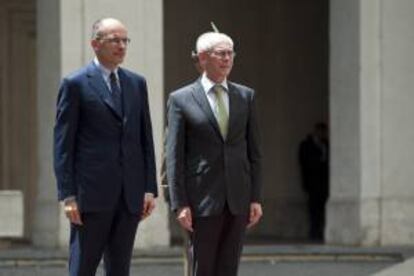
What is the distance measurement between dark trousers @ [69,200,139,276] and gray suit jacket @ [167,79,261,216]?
1.11ft

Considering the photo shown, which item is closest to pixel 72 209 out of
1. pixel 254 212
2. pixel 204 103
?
pixel 204 103

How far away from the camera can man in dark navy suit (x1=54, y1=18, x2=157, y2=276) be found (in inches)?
282

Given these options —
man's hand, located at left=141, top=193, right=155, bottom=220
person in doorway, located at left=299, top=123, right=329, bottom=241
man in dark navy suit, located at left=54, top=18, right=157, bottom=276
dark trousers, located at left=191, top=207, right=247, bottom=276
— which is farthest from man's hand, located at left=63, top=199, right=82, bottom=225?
person in doorway, located at left=299, top=123, right=329, bottom=241

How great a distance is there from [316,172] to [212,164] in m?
12.6

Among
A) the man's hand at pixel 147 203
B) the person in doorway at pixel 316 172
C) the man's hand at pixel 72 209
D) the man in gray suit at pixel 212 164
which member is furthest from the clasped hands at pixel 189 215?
the person in doorway at pixel 316 172

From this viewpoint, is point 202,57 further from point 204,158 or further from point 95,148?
point 95,148

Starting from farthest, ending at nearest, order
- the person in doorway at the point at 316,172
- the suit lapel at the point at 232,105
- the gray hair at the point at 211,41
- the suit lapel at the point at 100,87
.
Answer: the person in doorway at the point at 316,172 < the suit lapel at the point at 232,105 < the gray hair at the point at 211,41 < the suit lapel at the point at 100,87

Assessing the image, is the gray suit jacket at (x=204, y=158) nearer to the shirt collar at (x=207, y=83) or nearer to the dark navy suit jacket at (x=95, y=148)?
the shirt collar at (x=207, y=83)

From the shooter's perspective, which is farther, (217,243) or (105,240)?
(217,243)

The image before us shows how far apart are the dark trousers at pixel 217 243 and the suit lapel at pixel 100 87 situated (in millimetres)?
840

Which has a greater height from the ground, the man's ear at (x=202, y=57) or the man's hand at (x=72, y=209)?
the man's ear at (x=202, y=57)

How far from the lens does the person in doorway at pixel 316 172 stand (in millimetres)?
19734

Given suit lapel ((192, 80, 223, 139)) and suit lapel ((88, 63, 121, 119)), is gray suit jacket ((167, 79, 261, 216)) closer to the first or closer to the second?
suit lapel ((192, 80, 223, 139))

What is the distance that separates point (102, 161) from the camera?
23.5ft
